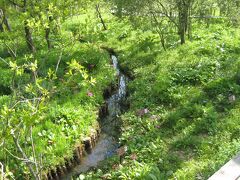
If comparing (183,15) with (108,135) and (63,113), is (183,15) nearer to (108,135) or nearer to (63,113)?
(108,135)

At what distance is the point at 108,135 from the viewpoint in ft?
35.9

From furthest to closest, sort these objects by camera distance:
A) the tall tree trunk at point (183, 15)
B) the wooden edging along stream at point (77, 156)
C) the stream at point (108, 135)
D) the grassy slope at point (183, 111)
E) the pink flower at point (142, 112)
Answer: the tall tree trunk at point (183, 15)
the pink flower at point (142, 112)
the stream at point (108, 135)
the wooden edging along stream at point (77, 156)
the grassy slope at point (183, 111)

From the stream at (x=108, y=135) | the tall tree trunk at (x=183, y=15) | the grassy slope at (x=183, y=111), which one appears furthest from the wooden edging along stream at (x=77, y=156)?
the tall tree trunk at (x=183, y=15)

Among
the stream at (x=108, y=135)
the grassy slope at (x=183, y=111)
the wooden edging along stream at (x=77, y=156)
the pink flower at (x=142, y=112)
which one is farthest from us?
the pink flower at (x=142, y=112)

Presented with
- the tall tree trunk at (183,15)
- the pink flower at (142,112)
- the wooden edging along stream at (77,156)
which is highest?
the tall tree trunk at (183,15)

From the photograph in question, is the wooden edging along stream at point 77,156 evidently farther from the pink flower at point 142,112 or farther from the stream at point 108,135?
the pink flower at point 142,112

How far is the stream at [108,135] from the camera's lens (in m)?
9.42

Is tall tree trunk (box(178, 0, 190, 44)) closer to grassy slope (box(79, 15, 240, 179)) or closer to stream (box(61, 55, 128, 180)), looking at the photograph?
grassy slope (box(79, 15, 240, 179))

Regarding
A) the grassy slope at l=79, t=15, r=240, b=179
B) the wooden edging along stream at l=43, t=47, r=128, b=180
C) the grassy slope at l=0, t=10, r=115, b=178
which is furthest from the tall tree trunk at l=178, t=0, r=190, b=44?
the wooden edging along stream at l=43, t=47, r=128, b=180

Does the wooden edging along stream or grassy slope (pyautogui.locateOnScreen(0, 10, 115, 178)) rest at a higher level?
grassy slope (pyautogui.locateOnScreen(0, 10, 115, 178))

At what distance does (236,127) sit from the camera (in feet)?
29.1

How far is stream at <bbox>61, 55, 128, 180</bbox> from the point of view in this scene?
9.42 meters

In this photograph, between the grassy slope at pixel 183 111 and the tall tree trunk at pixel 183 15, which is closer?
the grassy slope at pixel 183 111

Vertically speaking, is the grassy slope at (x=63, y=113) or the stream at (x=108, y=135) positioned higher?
the grassy slope at (x=63, y=113)
